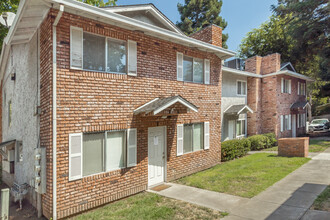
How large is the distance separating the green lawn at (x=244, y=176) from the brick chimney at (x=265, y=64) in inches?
354

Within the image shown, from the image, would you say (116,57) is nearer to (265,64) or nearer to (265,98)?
(265,98)

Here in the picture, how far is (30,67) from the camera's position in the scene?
7.79 meters

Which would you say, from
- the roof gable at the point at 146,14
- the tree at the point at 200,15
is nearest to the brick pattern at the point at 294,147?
the roof gable at the point at 146,14

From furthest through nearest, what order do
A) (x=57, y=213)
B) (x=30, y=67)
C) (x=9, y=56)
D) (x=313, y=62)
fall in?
1. (x=313, y=62)
2. (x=9, y=56)
3. (x=30, y=67)
4. (x=57, y=213)

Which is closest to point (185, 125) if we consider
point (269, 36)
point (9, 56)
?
point (9, 56)

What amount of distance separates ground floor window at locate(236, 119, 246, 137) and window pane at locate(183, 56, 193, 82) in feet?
27.7

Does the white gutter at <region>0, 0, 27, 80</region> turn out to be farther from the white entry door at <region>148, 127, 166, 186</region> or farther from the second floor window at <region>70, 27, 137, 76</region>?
the white entry door at <region>148, 127, 166, 186</region>

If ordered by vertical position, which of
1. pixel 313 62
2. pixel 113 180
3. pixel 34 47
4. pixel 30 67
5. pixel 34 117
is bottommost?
pixel 113 180

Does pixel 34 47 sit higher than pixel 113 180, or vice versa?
pixel 34 47

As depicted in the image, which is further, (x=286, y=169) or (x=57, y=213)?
(x=286, y=169)

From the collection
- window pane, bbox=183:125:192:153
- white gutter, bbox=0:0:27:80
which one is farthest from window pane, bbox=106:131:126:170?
white gutter, bbox=0:0:27:80

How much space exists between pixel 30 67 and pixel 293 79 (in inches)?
866

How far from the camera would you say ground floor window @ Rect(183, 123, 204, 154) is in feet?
32.1

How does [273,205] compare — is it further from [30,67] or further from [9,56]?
[9,56]
